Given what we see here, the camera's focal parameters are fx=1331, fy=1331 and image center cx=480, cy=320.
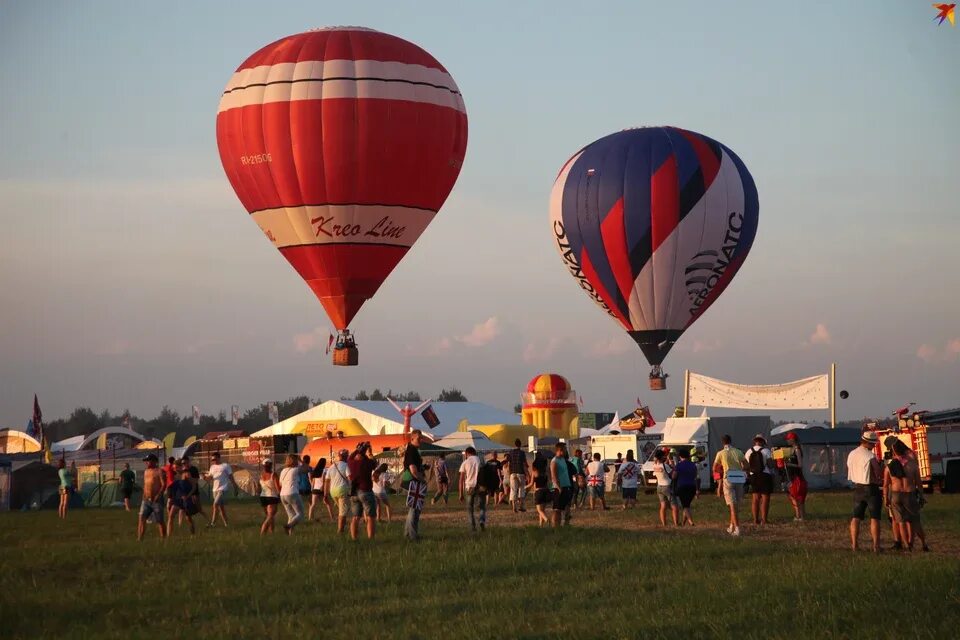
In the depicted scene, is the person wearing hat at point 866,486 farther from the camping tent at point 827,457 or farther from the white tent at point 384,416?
the white tent at point 384,416

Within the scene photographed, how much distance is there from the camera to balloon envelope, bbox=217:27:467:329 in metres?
36.5

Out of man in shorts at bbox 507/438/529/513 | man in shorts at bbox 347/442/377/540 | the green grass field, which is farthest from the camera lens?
man in shorts at bbox 507/438/529/513

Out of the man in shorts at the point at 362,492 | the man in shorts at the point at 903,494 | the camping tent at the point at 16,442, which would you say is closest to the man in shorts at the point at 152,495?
the man in shorts at the point at 362,492

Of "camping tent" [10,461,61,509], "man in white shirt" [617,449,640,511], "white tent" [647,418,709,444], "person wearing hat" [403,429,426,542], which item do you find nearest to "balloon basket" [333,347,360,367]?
"man in white shirt" [617,449,640,511]

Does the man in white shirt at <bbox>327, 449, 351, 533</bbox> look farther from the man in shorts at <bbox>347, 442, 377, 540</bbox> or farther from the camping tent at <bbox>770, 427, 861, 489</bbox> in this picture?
the camping tent at <bbox>770, 427, 861, 489</bbox>

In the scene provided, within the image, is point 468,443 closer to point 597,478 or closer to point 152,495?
point 597,478

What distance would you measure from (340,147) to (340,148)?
A: 1.5 inches

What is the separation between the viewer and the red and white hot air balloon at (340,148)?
3650 cm

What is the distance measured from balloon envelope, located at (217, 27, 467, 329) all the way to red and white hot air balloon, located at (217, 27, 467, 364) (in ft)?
0.09

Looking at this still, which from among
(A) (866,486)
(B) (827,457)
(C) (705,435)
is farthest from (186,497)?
(B) (827,457)

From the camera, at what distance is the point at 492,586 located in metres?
16.0

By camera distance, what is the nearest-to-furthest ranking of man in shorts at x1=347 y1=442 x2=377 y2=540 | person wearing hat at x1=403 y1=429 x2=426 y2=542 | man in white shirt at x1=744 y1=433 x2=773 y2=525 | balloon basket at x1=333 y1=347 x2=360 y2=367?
1. person wearing hat at x1=403 y1=429 x2=426 y2=542
2. man in shorts at x1=347 y1=442 x2=377 y2=540
3. man in white shirt at x1=744 y1=433 x2=773 y2=525
4. balloon basket at x1=333 y1=347 x2=360 y2=367

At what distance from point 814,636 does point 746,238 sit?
36.4 meters

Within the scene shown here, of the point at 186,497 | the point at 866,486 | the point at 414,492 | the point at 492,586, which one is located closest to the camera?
the point at 492,586
